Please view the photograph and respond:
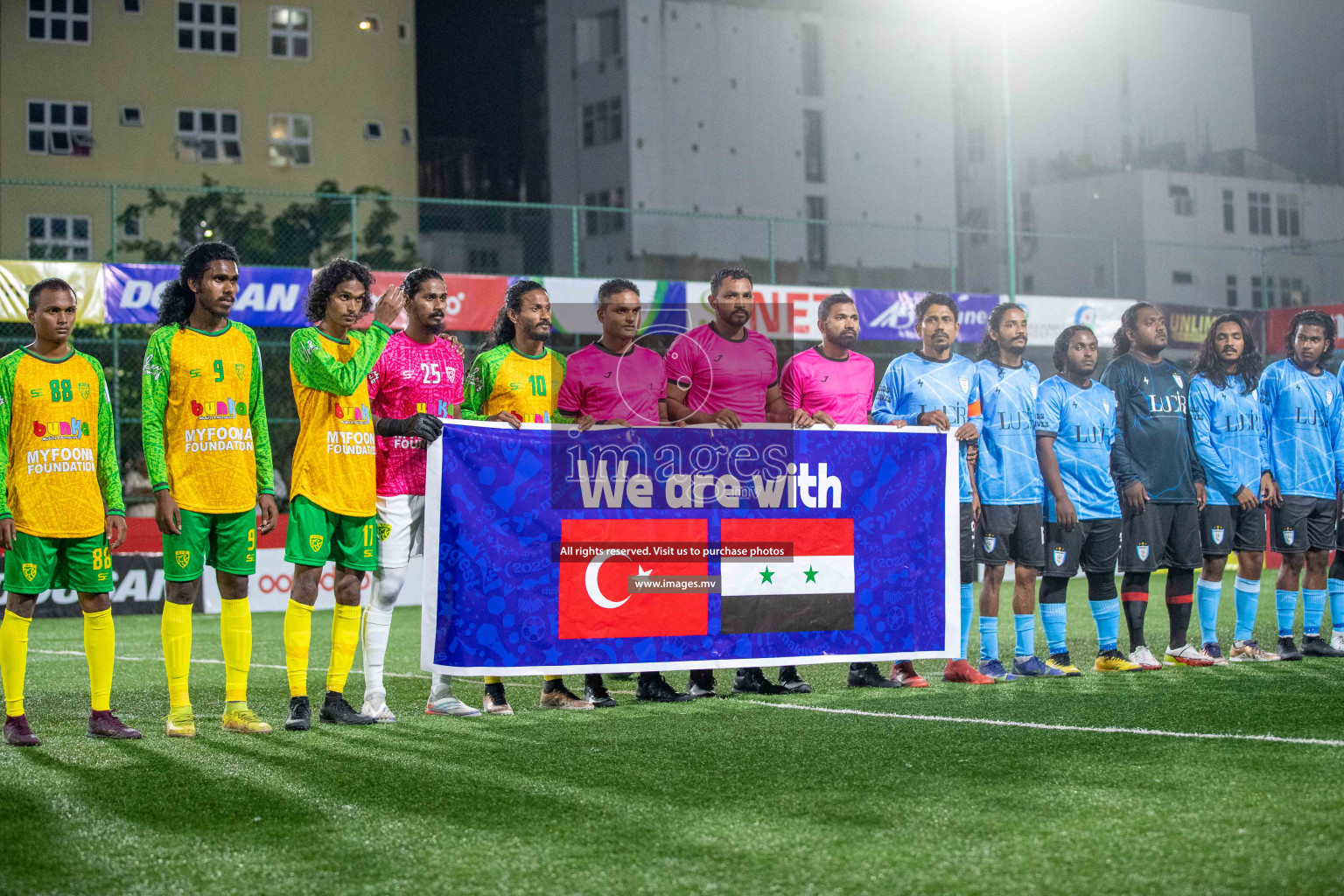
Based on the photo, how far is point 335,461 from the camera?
→ 652cm

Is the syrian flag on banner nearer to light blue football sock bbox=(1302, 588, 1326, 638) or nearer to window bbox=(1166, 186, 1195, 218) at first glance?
light blue football sock bbox=(1302, 588, 1326, 638)

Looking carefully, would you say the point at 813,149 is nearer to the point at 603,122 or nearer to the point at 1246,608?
the point at 603,122

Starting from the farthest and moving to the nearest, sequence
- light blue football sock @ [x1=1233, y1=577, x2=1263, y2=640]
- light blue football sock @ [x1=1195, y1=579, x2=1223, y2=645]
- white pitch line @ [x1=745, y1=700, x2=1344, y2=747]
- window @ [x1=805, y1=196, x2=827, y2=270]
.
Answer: window @ [x1=805, y1=196, x2=827, y2=270]
light blue football sock @ [x1=1233, y1=577, x2=1263, y2=640]
light blue football sock @ [x1=1195, y1=579, x2=1223, y2=645]
white pitch line @ [x1=745, y1=700, x2=1344, y2=747]

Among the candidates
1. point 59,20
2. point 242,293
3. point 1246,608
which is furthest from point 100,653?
point 59,20

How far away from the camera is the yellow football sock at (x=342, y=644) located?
673 cm

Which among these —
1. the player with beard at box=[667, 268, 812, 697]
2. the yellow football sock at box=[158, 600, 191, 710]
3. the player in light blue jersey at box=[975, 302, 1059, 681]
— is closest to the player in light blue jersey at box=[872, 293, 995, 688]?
the player in light blue jersey at box=[975, 302, 1059, 681]

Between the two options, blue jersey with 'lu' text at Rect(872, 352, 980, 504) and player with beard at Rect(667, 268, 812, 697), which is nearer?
player with beard at Rect(667, 268, 812, 697)

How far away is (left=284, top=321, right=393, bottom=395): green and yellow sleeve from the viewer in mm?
6418

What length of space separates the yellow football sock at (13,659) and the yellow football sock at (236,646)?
85 cm

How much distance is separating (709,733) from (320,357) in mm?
2464

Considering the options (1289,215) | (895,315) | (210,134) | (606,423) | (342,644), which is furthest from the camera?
(1289,215)

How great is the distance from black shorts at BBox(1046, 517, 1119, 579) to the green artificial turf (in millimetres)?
1163

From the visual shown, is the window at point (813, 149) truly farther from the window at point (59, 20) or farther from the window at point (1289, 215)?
the window at point (59, 20)

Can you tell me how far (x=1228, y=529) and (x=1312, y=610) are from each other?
929 millimetres
